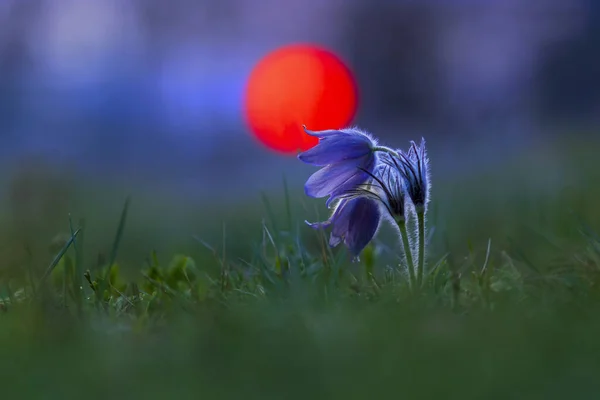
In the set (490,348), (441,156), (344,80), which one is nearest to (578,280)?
(490,348)

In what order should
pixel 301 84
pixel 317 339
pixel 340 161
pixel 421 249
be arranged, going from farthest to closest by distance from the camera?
1. pixel 301 84
2. pixel 340 161
3. pixel 421 249
4. pixel 317 339

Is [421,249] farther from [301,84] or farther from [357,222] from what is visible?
[301,84]

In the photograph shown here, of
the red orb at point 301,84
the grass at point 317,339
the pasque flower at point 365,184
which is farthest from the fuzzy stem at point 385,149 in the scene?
the red orb at point 301,84

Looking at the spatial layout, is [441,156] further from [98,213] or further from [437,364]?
[437,364]

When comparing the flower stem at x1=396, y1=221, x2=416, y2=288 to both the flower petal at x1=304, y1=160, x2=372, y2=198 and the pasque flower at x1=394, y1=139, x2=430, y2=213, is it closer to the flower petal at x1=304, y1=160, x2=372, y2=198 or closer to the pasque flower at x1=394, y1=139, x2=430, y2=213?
the pasque flower at x1=394, y1=139, x2=430, y2=213

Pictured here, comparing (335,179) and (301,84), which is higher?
(335,179)

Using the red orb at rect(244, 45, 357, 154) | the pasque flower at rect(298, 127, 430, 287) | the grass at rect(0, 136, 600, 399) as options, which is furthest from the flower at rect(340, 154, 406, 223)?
the red orb at rect(244, 45, 357, 154)

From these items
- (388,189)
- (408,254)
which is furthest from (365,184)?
(408,254)
